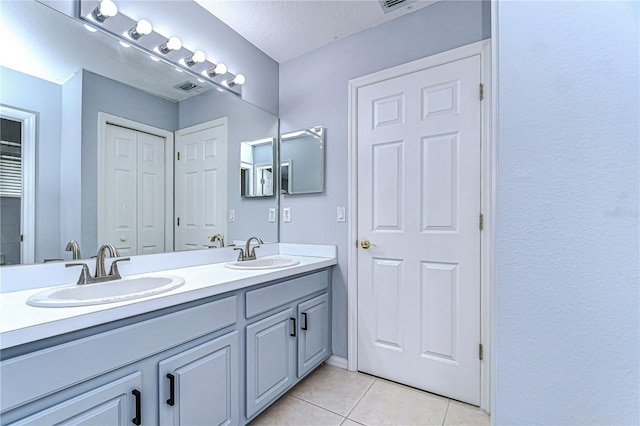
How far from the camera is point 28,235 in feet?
3.84

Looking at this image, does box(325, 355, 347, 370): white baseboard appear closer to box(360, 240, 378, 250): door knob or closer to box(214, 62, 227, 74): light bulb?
box(360, 240, 378, 250): door knob

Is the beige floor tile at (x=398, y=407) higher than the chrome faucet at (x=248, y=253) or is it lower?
lower

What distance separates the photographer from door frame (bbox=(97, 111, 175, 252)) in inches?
54.5

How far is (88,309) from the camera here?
0.89 metres

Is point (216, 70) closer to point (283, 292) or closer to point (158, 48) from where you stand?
point (158, 48)

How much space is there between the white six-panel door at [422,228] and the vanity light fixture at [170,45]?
1175 millimetres

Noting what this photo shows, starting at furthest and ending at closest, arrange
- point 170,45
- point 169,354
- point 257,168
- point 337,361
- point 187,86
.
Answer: point 257,168 → point 337,361 → point 187,86 → point 170,45 → point 169,354

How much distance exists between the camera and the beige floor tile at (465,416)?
60.2 inches

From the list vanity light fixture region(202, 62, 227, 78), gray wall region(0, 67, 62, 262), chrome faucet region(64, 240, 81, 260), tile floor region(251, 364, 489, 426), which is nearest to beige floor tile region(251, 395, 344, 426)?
tile floor region(251, 364, 489, 426)

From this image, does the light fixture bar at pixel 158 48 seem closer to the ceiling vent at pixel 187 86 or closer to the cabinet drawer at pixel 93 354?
the ceiling vent at pixel 187 86

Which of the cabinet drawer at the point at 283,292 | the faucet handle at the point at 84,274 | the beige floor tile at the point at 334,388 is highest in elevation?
the faucet handle at the point at 84,274

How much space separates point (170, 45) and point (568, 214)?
76.9 inches

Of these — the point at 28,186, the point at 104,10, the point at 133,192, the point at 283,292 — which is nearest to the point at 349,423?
the point at 283,292

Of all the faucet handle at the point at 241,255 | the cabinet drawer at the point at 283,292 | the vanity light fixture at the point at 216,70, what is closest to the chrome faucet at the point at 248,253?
the faucet handle at the point at 241,255
